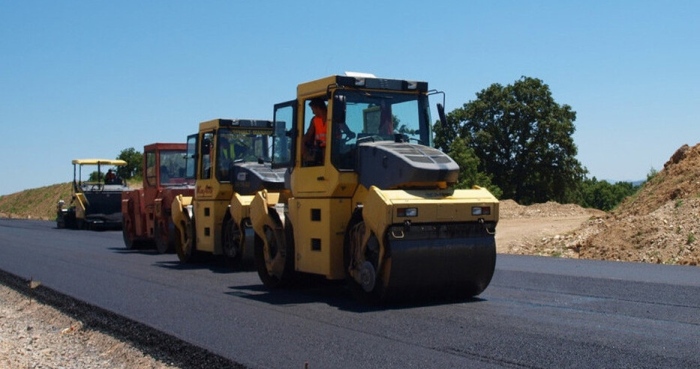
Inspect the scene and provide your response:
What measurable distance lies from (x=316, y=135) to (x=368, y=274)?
75.0 inches

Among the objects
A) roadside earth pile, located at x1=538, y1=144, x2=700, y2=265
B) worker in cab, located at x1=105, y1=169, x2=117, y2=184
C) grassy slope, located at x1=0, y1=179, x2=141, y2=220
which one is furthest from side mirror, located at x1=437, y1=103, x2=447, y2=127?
grassy slope, located at x1=0, y1=179, x2=141, y2=220

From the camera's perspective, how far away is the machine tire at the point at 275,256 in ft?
36.8

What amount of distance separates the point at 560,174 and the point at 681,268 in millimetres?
40877

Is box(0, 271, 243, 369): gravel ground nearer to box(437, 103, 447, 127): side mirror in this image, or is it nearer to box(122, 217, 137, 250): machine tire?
box(437, 103, 447, 127): side mirror

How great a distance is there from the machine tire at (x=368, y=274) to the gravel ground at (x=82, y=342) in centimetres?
235

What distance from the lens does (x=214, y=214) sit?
1541cm

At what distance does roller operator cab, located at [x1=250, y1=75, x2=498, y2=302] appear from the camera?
30.9ft

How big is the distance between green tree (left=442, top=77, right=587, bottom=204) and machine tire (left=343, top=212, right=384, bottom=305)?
4393cm

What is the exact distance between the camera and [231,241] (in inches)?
597

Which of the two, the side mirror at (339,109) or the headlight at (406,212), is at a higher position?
the side mirror at (339,109)

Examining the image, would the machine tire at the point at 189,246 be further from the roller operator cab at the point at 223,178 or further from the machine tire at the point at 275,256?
the machine tire at the point at 275,256

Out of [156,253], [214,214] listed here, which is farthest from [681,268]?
[156,253]

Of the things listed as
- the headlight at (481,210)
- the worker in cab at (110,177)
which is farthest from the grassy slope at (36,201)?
the headlight at (481,210)

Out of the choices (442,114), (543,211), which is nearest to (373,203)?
(442,114)
